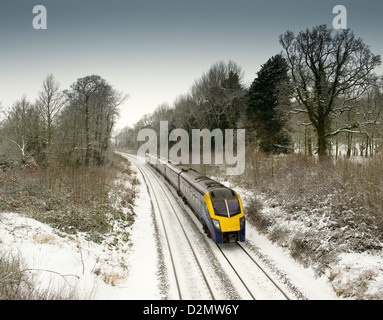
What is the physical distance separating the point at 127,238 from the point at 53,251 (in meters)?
4.61

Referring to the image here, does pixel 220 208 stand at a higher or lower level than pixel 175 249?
higher

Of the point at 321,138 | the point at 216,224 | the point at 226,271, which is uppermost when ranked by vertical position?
the point at 321,138

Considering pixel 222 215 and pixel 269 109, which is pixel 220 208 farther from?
pixel 269 109

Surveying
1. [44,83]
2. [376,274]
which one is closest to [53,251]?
[376,274]

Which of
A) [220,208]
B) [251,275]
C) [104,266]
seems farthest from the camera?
[220,208]

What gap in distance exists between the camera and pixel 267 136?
2777cm

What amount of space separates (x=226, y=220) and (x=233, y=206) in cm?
85

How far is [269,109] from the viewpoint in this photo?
28375 millimetres

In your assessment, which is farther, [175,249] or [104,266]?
[175,249]

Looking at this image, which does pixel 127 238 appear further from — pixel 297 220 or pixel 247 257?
pixel 297 220

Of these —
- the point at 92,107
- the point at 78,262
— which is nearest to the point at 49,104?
the point at 92,107
